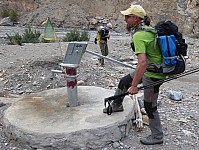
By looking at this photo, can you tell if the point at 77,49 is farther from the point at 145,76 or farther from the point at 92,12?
the point at 92,12

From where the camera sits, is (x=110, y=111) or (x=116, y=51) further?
(x=116, y=51)

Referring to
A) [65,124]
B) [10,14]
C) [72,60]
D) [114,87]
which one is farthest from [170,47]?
[10,14]

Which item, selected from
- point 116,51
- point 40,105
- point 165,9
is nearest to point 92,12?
point 165,9

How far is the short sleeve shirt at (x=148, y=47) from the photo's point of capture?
2988mm

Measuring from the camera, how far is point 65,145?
334 cm

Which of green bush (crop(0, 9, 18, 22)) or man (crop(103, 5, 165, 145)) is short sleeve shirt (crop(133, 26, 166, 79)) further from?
green bush (crop(0, 9, 18, 22))

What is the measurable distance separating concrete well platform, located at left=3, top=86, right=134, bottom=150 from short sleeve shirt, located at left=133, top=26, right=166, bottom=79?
0.80m

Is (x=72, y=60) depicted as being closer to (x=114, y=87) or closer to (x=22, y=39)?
(x=114, y=87)

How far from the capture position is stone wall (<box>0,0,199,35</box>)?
2346 cm

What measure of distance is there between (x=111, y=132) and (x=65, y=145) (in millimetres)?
536

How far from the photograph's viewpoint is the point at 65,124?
11.7 feet

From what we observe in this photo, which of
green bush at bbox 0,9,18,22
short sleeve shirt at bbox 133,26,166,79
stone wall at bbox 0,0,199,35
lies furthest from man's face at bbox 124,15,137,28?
green bush at bbox 0,9,18,22

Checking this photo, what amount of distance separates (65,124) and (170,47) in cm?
148

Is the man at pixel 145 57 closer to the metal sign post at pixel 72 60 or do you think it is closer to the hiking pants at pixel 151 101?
the hiking pants at pixel 151 101
